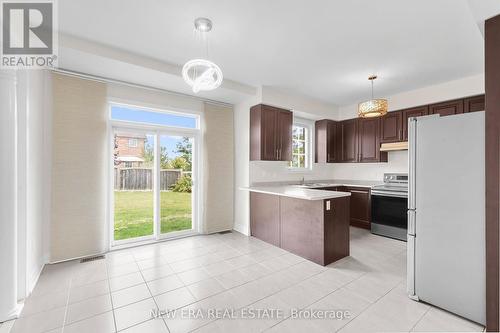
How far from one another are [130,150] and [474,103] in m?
5.57

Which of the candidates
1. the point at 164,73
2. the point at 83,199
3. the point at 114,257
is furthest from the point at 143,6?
the point at 114,257

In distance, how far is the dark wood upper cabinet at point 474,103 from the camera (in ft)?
11.1

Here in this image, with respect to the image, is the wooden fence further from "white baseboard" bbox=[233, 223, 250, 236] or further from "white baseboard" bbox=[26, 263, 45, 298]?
"white baseboard" bbox=[233, 223, 250, 236]

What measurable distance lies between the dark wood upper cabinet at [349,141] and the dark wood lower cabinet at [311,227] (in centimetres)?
222

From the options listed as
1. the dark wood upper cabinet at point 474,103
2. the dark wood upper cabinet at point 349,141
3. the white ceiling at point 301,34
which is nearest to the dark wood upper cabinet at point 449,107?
the dark wood upper cabinet at point 474,103

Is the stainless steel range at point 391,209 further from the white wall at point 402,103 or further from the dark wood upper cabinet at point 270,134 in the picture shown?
the dark wood upper cabinet at point 270,134

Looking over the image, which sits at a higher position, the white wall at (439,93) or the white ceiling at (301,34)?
the white ceiling at (301,34)

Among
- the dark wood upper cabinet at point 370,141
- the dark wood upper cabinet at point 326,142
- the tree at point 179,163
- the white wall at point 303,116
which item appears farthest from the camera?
the dark wood upper cabinet at point 326,142

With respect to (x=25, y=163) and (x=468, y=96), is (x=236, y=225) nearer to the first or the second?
(x=25, y=163)

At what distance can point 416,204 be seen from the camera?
7.00 ft

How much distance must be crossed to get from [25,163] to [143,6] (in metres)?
1.88

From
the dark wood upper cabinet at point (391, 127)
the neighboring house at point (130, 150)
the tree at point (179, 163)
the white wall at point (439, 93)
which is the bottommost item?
the tree at point (179, 163)

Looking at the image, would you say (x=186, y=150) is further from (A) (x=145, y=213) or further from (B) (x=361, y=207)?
(B) (x=361, y=207)

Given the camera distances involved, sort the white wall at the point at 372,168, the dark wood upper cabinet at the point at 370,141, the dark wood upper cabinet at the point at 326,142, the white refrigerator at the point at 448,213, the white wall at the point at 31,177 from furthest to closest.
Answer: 1. the dark wood upper cabinet at the point at 326,142
2. the dark wood upper cabinet at the point at 370,141
3. the white wall at the point at 372,168
4. the white wall at the point at 31,177
5. the white refrigerator at the point at 448,213
